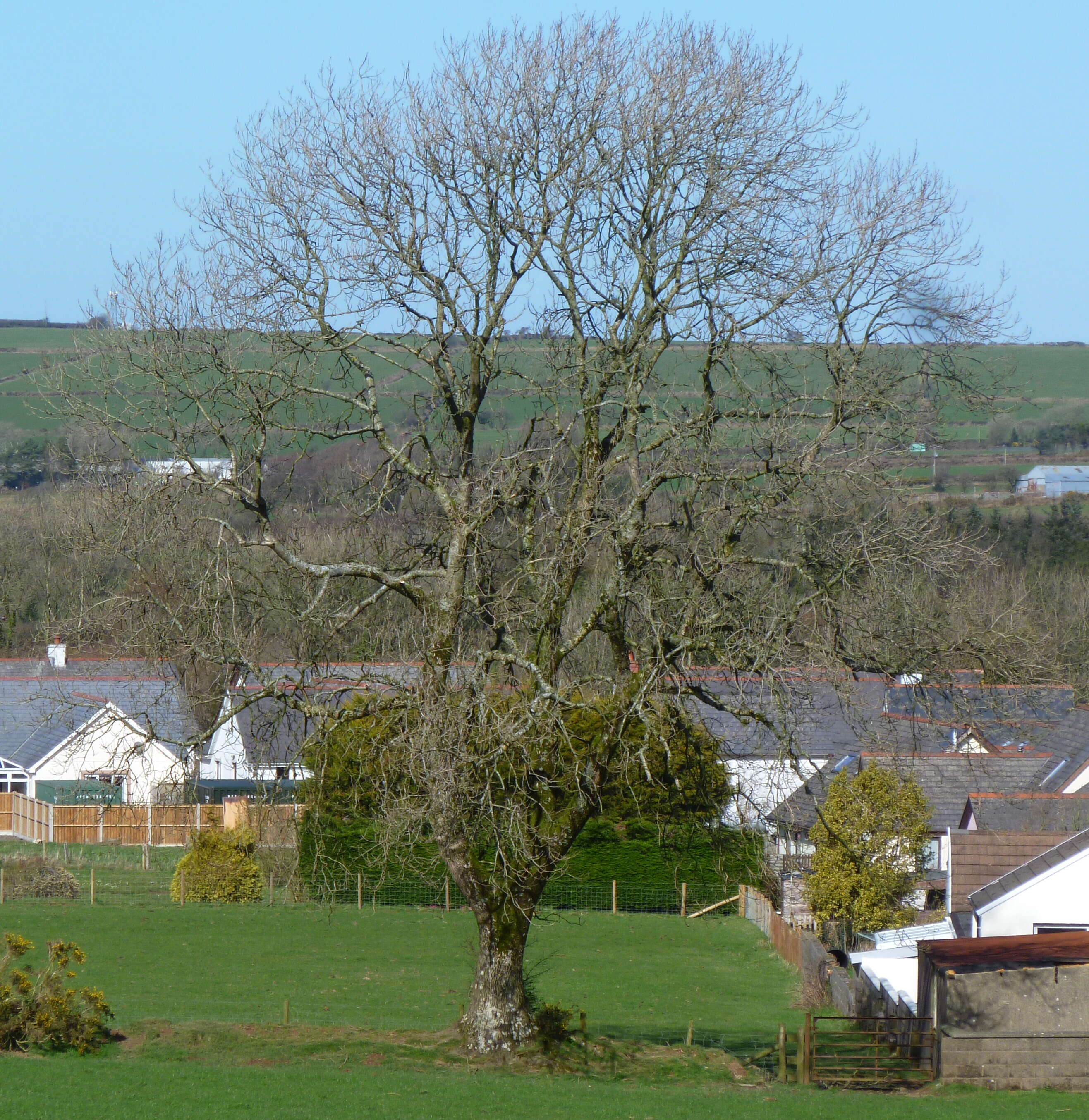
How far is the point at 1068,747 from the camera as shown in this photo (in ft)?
99.5

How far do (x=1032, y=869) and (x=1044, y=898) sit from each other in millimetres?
461

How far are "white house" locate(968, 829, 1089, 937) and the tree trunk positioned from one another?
30.4 ft

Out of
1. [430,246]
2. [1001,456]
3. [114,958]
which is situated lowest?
[114,958]

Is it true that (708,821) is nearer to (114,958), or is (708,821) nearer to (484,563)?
(484,563)

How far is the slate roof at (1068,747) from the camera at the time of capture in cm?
2866

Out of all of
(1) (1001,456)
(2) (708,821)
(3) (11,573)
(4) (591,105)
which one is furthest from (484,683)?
(1) (1001,456)

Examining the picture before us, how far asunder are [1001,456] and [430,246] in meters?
89.9

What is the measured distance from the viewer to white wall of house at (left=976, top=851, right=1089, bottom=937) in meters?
20.2

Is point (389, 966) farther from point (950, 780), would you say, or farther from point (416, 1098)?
point (950, 780)

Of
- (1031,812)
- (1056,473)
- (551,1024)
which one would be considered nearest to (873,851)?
(1031,812)

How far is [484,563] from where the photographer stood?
15.4 meters

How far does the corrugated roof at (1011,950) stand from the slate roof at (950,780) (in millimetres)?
10758

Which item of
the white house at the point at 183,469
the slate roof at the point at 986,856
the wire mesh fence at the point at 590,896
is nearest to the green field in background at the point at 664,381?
the white house at the point at 183,469

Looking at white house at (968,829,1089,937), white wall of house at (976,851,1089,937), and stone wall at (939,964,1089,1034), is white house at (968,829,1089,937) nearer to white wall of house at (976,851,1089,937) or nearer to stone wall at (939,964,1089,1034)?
white wall of house at (976,851,1089,937)
